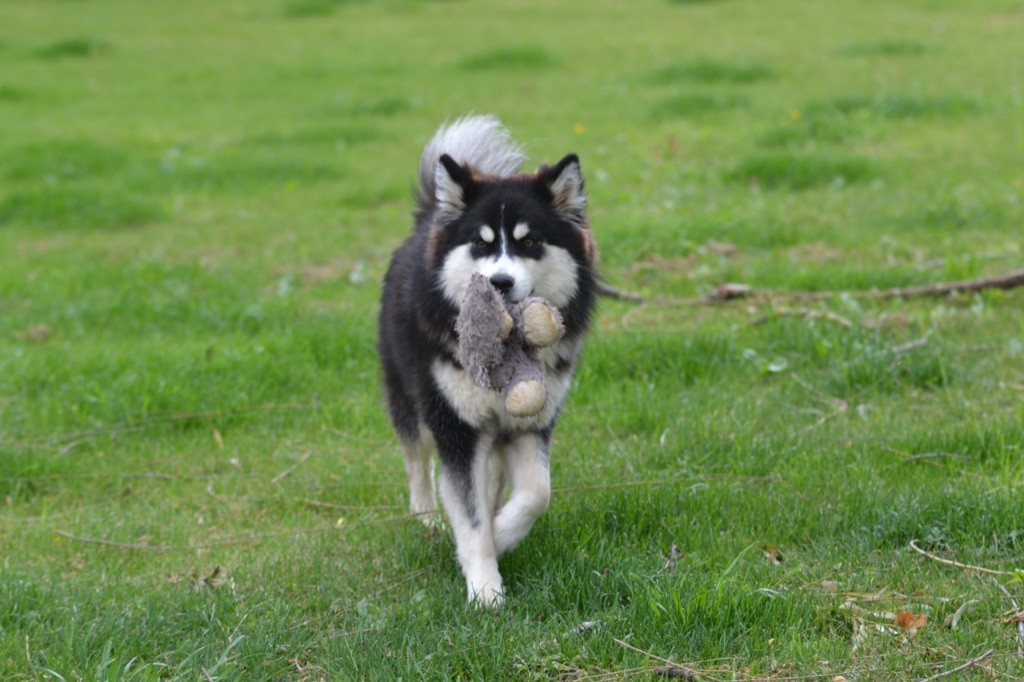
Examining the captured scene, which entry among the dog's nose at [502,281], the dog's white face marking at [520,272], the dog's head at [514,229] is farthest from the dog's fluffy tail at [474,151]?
the dog's nose at [502,281]

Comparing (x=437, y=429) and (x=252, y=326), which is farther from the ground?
(x=437, y=429)

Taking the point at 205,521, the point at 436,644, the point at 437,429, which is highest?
the point at 437,429

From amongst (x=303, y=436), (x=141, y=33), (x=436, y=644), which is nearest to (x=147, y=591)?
(x=436, y=644)

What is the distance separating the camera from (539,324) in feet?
12.1

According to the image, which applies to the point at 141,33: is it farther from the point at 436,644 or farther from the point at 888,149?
the point at 436,644

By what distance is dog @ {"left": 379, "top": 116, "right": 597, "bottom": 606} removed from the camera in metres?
3.94

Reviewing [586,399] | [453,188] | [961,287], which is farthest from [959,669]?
[961,287]

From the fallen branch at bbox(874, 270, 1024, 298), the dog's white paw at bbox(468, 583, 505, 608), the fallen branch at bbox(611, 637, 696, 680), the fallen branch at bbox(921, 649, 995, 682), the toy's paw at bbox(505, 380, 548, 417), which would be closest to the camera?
the fallen branch at bbox(921, 649, 995, 682)

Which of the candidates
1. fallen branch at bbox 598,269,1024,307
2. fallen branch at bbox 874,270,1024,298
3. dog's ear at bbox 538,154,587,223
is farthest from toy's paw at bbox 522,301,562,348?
fallen branch at bbox 874,270,1024,298

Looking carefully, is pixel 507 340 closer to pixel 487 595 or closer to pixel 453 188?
pixel 453 188

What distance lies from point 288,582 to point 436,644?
2.90 ft

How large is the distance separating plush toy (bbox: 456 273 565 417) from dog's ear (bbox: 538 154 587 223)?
48 centimetres

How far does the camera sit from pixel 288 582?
4.14 metres

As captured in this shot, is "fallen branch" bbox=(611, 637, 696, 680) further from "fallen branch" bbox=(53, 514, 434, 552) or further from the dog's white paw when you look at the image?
"fallen branch" bbox=(53, 514, 434, 552)
